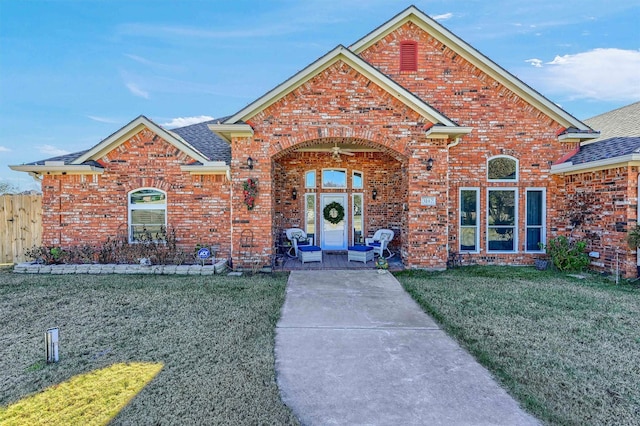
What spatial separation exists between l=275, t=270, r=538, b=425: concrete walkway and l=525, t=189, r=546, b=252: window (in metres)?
6.48

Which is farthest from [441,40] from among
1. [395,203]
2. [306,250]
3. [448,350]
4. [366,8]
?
[448,350]

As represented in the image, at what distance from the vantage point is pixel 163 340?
463 cm

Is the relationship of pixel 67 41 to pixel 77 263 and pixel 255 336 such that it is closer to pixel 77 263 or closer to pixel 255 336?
pixel 77 263

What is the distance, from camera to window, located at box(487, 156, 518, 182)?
10.5 m

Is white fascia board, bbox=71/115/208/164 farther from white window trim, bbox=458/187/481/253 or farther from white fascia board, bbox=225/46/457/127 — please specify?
white window trim, bbox=458/187/481/253

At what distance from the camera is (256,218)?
9.22 metres

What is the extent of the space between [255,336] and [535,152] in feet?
33.4

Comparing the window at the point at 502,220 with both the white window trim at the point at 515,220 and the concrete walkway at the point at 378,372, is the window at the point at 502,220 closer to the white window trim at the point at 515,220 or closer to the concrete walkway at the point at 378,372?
the white window trim at the point at 515,220

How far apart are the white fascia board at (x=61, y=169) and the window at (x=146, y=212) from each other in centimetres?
118

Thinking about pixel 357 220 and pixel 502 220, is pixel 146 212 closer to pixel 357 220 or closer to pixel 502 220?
pixel 357 220

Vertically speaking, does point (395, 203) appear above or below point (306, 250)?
above

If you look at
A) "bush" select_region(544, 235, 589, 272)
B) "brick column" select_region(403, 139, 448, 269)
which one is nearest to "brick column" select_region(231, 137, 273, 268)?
"brick column" select_region(403, 139, 448, 269)

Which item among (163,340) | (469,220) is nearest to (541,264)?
(469,220)

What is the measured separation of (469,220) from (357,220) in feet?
13.0
